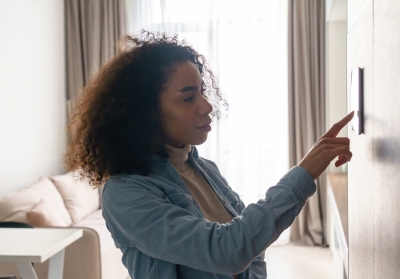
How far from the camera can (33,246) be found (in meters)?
2.08

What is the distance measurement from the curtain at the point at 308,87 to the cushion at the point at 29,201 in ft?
7.14

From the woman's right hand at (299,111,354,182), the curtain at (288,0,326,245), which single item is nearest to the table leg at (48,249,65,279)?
the woman's right hand at (299,111,354,182)

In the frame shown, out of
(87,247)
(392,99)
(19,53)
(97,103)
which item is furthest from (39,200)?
(392,99)

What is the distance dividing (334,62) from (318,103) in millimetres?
445

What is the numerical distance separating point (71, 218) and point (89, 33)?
1978mm

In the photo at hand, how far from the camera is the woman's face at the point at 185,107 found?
1092 millimetres

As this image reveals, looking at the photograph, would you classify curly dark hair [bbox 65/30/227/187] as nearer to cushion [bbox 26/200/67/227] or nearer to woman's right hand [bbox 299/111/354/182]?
woman's right hand [bbox 299/111/354/182]

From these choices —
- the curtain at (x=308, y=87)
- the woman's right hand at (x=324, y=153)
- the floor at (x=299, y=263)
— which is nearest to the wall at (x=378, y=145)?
the woman's right hand at (x=324, y=153)

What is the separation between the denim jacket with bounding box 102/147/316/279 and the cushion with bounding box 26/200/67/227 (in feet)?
7.46

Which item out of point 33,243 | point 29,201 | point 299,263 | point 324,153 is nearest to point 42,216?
point 29,201

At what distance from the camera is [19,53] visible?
4160 mm

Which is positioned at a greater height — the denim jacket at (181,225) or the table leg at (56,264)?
the denim jacket at (181,225)

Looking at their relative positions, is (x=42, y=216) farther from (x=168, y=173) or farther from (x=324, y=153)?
(x=324, y=153)

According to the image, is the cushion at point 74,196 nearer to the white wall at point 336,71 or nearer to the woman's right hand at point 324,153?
the white wall at point 336,71
